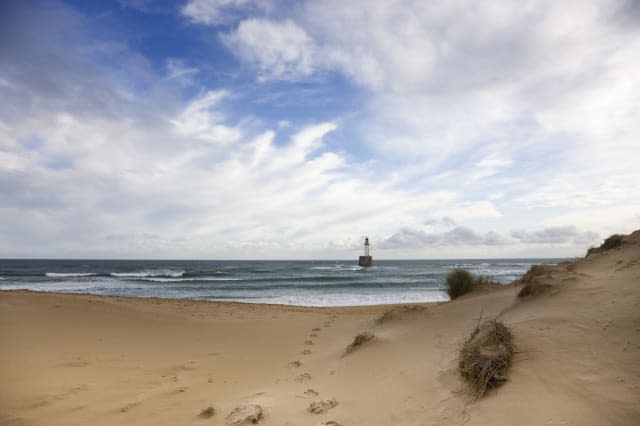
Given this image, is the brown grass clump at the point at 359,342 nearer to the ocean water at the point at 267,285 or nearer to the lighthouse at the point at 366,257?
the ocean water at the point at 267,285

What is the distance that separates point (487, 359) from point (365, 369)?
1994 mm

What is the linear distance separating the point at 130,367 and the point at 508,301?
6.56 m

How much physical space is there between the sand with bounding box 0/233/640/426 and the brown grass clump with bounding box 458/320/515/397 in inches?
3.8

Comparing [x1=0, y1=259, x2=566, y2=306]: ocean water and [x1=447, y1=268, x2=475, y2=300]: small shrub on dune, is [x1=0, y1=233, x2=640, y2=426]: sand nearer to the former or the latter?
[x1=447, y1=268, x2=475, y2=300]: small shrub on dune

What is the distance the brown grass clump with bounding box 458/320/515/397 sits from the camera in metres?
3.28

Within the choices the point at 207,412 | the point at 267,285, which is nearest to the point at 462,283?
the point at 207,412

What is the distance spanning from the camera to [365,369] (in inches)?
197

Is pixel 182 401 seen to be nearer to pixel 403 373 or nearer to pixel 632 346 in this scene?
pixel 403 373

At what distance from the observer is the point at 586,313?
420 cm

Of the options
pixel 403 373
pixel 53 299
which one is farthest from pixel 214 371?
pixel 53 299

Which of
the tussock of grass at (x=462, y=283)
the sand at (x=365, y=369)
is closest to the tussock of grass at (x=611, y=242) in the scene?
the sand at (x=365, y=369)

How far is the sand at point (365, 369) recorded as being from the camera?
3.02m

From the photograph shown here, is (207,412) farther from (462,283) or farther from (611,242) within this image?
(611,242)

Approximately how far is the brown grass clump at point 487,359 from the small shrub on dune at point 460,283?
20.9ft
